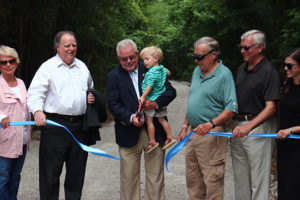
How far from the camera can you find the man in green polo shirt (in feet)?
11.6

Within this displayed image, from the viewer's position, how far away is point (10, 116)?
146 inches

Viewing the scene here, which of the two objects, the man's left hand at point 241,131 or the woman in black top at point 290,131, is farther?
the man's left hand at point 241,131

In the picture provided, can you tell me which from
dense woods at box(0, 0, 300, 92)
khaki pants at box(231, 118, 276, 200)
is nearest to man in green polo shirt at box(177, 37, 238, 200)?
khaki pants at box(231, 118, 276, 200)

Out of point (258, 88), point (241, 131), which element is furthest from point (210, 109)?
point (258, 88)

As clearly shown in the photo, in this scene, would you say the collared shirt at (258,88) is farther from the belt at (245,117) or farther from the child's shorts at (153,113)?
the child's shorts at (153,113)

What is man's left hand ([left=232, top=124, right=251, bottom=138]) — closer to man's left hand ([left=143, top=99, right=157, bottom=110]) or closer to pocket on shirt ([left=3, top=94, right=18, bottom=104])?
man's left hand ([left=143, top=99, right=157, bottom=110])

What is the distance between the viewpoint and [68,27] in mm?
10242

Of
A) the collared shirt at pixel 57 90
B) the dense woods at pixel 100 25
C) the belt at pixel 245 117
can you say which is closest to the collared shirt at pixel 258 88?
the belt at pixel 245 117

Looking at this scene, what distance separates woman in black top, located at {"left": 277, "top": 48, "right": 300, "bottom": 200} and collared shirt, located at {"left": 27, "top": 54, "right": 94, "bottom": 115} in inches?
88.1

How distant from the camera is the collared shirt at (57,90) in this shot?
366 cm

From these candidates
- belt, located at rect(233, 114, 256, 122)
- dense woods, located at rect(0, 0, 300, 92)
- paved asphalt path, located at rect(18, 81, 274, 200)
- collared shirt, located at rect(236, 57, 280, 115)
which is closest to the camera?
collared shirt, located at rect(236, 57, 280, 115)

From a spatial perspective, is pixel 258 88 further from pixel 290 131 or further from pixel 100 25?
pixel 100 25

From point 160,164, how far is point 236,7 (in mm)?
8054

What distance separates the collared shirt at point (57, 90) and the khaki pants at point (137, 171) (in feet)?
2.50
